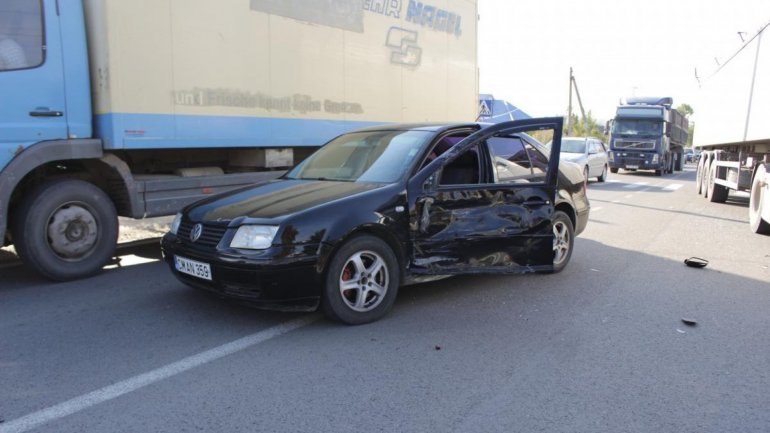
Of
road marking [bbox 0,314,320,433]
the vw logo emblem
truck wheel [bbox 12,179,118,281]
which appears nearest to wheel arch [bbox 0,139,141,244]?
truck wheel [bbox 12,179,118,281]

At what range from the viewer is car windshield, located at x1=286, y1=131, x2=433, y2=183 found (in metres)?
4.89

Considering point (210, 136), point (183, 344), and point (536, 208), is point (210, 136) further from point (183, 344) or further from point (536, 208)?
point (536, 208)

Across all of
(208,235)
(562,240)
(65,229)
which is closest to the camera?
(208,235)

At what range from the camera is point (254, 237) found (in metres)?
4.11

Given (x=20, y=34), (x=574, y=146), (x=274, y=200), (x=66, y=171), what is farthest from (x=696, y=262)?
(x=574, y=146)

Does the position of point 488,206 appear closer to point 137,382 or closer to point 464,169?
point 464,169

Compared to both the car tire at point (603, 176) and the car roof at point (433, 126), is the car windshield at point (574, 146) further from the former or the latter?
the car roof at point (433, 126)

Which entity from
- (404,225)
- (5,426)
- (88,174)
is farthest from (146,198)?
(5,426)

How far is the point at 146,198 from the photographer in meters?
6.31

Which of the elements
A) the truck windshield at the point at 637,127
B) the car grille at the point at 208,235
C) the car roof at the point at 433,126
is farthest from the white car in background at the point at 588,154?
the car grille at the point at 208,235

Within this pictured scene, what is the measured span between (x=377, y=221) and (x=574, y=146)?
17.5 m

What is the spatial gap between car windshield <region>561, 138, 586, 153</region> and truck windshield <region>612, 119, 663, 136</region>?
6.58 meters

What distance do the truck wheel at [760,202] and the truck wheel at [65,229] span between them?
29.5 ft

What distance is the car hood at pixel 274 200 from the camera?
14.1 feet
